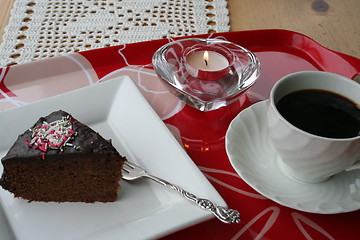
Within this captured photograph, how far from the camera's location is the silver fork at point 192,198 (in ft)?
2.31

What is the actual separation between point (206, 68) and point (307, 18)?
2.13 ft

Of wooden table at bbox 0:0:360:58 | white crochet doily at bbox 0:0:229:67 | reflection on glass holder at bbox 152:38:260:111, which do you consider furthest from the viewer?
wooden table at bbox 0:0:360:58

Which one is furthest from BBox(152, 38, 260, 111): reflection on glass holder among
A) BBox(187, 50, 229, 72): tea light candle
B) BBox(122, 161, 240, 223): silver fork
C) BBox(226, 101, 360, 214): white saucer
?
BBox(122, 161, 240, 223): silver fork

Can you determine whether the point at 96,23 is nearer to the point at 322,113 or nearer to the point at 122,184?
the point at 122,184

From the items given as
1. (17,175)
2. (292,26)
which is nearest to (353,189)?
(17,175)

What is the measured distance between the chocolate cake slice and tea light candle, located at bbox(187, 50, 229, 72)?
1.18ft

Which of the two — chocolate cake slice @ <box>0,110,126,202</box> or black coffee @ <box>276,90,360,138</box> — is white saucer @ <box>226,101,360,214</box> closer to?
black coffee @ <box>276,90,360,138</box>

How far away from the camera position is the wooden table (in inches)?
54.1

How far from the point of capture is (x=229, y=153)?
0.80 meters

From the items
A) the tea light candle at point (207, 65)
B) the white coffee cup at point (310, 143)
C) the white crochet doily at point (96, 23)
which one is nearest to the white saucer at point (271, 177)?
the white coffee cup at point (310, 143)

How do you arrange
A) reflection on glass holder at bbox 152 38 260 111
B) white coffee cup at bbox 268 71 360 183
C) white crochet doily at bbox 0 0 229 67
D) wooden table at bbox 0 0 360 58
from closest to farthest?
white coffee cup at bbox 268 71 360 183 < reflection on glass holder at bbox 152 38 260 111 < white crochet doily at bbox 0 0 229 67 < wooden table at bbox 0 0 360 58

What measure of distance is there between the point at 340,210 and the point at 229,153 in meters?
0.23

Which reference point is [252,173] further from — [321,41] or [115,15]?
[115,15]

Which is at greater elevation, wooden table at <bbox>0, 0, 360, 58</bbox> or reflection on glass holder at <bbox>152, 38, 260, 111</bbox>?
reflection on glass holder at <bbox>152, 38, 260, 111</bbox>
